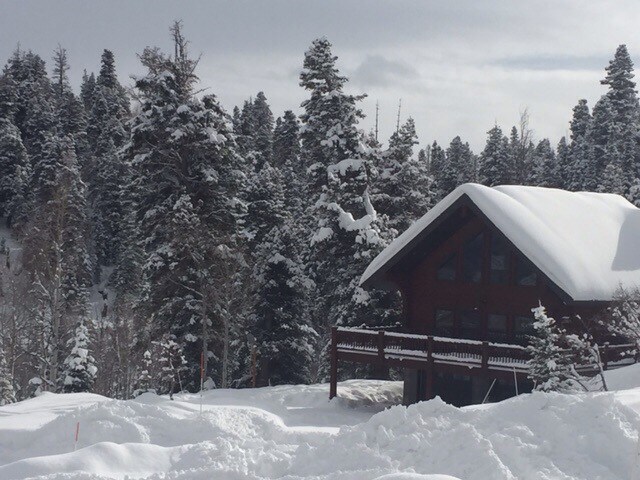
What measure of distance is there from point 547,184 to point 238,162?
43539 millimetres

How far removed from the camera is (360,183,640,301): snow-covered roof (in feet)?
65.9

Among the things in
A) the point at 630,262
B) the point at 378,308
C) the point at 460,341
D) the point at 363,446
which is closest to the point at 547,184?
the point at 378,308

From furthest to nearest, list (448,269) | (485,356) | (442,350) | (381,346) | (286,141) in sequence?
(286,141), (448,269), (381,346), (442,350), (485,356)

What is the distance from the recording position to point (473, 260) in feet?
75.9

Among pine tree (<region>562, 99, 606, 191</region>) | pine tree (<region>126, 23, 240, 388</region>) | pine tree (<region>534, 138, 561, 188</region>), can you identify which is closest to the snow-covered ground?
pine tree (<region>126, 23, 240, 388</region>)

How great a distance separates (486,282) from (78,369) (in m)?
19.8

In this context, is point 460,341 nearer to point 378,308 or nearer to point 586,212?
point 586,212

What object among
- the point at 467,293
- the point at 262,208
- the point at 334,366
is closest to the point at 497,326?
the point at 467,293

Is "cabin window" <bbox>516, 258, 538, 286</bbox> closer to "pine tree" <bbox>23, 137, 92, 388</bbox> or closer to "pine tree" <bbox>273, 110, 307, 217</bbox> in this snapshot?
"pine tree" <bbox>23, 137, 92, 388</bbox>

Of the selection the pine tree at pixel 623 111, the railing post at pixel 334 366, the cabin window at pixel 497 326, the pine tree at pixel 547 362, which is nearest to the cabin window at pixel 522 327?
the cabin window at pixel 497 326

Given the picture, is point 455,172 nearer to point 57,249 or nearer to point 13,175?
point 57,249

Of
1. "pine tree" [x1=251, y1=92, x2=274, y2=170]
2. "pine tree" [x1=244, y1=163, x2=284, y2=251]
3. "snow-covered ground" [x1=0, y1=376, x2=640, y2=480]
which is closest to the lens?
"snow-covered ground" [x1=0, y1=376, x2=640, y2=480]

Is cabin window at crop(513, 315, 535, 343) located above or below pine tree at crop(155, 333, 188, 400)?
above

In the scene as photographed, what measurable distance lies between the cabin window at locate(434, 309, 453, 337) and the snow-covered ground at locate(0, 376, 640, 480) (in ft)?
33.8
